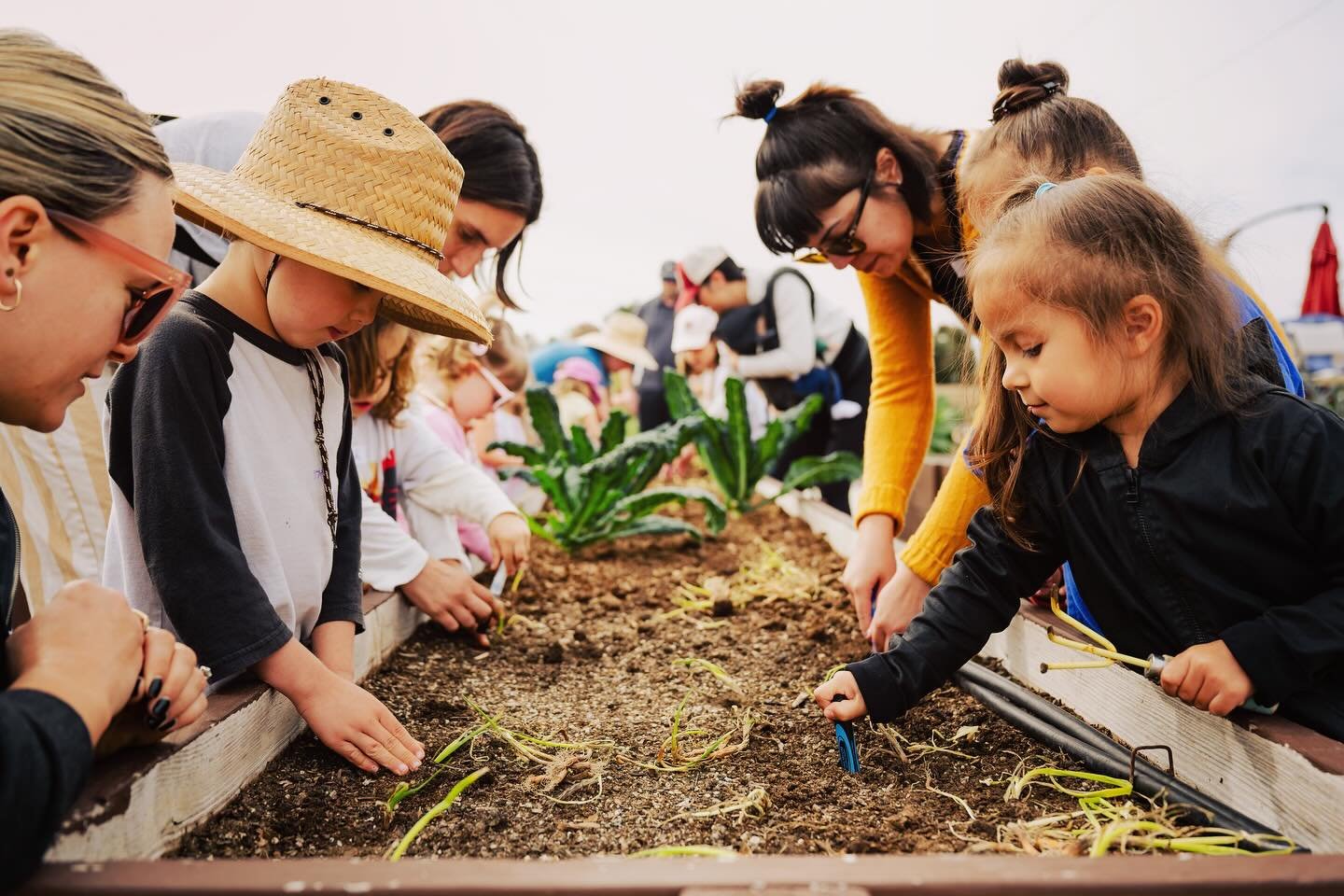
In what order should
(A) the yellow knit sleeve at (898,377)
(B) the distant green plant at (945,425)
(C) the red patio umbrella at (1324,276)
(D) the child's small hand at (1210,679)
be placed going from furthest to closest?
1. (C) the red patio umbrella at (1324,276)
2. (B) the distant green plant at (945,425)
3. (A) the yellow knit sleeve at (898,377)
4. (D) the child's small hand at (1210,679)

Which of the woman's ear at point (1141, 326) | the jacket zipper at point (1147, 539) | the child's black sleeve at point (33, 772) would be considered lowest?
the child's black sleeve at point (33, 772)

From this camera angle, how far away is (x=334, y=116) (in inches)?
59.9

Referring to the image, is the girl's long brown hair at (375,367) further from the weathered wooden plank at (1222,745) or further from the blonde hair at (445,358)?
the weathered wooden plank at (1222,745)

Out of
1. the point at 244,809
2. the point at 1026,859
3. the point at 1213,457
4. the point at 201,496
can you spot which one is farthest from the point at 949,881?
the point at 201,496

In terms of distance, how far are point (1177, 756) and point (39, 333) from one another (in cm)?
169

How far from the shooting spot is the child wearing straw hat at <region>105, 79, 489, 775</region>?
1368 mm

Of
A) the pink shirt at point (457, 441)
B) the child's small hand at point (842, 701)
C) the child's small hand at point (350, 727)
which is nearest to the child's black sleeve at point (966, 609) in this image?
the child's small hand at point (842, 701)

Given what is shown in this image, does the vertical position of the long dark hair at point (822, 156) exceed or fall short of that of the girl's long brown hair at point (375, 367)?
it exceeds it

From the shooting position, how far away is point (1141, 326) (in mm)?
1385

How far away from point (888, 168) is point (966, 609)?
1.23m

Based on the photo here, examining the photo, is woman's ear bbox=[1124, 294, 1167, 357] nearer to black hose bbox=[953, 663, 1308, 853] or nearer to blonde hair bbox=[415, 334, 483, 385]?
black hose bbox=[953, 663, 1308, 853]

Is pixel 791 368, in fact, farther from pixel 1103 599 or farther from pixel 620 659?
pixel 1103 599

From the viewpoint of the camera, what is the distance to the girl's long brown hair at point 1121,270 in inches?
54.0

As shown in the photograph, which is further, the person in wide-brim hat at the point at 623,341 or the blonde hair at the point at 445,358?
the person in wide-brim hat at the point at 623,341
